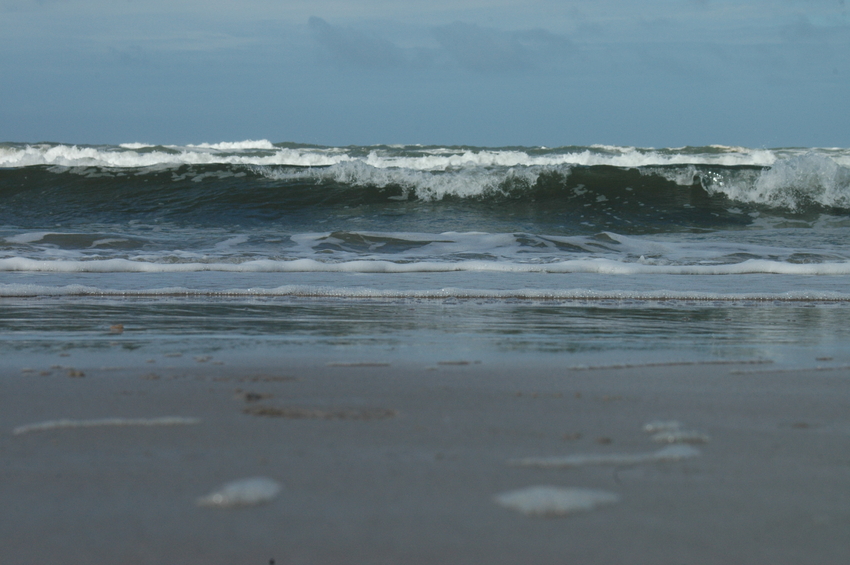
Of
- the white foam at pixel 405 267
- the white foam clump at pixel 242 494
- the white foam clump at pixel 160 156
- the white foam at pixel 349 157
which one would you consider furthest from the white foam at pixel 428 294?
the white foam clump at pixel 160 156

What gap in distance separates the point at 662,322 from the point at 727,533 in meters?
2.41

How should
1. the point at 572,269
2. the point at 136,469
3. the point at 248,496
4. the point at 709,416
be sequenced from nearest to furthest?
the point at 248,496 → the point at 136,469 → the point at 709,416 → the point at 572,269

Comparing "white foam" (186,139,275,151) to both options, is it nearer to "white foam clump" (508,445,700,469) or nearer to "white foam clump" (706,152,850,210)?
"white foam clump" (706,152,850,210)

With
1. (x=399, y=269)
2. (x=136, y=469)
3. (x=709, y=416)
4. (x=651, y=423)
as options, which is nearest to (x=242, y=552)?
(x=136, y=469)

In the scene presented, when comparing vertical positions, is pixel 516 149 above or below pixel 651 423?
above

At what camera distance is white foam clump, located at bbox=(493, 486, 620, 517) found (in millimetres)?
1215

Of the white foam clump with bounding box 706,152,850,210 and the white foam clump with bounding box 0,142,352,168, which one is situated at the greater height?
the white foam clump with bounding box 0,142,352,168

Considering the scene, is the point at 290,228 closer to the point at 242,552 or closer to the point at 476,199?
the point at 476,199

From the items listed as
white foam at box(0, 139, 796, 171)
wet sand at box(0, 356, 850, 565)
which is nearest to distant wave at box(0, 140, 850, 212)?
white foam at box(0, 139, 796, 171)

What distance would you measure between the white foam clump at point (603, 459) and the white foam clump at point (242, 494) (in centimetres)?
42

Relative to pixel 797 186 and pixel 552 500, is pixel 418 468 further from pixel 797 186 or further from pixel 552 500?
pixel 797 186

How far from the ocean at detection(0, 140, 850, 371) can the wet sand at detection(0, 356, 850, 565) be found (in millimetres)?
413

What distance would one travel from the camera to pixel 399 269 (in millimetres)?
5914

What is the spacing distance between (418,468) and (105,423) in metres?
0.71
